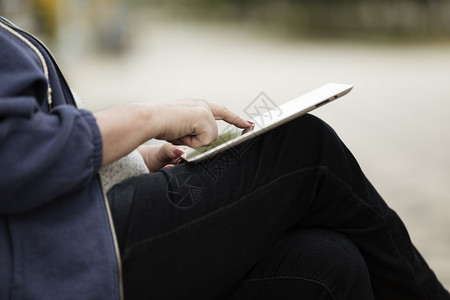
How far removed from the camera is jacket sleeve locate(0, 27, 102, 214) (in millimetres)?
800

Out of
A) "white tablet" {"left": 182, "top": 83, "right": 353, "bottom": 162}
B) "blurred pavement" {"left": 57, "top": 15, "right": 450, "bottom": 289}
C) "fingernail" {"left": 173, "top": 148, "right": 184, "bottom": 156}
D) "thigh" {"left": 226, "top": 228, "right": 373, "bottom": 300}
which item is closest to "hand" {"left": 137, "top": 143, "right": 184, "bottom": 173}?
"fingernail" {"left": 173, "top": 148, "right": 184, "bottom": 156}

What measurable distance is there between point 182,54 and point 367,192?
6.27 metres

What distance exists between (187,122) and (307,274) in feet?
1.18

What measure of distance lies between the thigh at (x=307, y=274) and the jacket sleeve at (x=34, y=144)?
0.39m

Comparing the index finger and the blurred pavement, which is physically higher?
the index finger

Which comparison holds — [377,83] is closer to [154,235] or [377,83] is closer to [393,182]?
[393,182]

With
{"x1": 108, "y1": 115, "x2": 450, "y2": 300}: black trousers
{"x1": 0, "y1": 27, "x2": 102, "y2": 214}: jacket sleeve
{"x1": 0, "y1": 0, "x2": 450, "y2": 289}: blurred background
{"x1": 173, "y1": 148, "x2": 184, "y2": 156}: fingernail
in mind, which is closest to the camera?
{"x1": 0, "y1": 27, "x2": 102, "y2": 214}: jacket sleeve

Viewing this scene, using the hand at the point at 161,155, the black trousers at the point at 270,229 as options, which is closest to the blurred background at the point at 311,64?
the black trousers at the point at 270,229

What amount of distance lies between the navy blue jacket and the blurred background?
1476mm

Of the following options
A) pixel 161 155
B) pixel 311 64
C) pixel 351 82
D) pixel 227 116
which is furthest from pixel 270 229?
pixel 311 64

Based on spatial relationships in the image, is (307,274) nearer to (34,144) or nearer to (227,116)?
(227,116)

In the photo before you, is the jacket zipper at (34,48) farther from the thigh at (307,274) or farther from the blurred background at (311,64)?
the blurred background at (311,64)

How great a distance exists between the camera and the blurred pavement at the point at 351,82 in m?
2.73

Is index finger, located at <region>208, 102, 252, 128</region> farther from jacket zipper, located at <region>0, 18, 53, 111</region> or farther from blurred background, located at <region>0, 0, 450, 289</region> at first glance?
blurred background, located at <region>0, 0, 450, 289</region>
